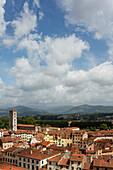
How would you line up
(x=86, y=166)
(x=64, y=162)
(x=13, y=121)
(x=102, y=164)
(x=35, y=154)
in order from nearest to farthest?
1. (x=102, y=164)
2. (x=86, y=166)
3. (x=64, y=162)
4. (x=35, y=154)
5. (x=13, y=121)

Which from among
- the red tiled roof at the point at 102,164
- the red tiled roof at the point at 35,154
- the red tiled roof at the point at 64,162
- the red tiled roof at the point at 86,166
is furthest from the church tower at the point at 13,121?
the red tiled roof at the point at 102,164

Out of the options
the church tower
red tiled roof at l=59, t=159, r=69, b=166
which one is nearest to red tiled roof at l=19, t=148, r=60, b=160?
red tiled roof at l=59, t=159, r=69, b=166

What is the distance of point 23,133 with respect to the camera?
11512cm

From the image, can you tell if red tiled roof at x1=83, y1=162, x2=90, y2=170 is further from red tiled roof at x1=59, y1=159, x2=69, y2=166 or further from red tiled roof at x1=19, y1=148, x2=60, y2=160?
red tiled roof at x1=19, y1=148, x2=60, y2=160

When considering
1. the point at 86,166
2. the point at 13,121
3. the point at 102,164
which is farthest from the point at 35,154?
the point at 13,121

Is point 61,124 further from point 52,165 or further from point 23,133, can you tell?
point 52,165

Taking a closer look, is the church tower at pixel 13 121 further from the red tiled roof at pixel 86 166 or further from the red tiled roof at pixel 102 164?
the red tiled roof at pixel 102 164

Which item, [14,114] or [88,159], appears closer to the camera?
[88,159]

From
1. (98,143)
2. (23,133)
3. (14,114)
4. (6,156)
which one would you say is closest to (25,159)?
(6,156)

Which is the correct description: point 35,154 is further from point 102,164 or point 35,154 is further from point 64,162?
point 102,164

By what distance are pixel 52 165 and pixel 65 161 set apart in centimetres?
377

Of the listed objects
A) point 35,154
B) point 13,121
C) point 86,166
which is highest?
point 13,121

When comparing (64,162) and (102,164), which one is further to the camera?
(64,162)

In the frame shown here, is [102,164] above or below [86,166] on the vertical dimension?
above
